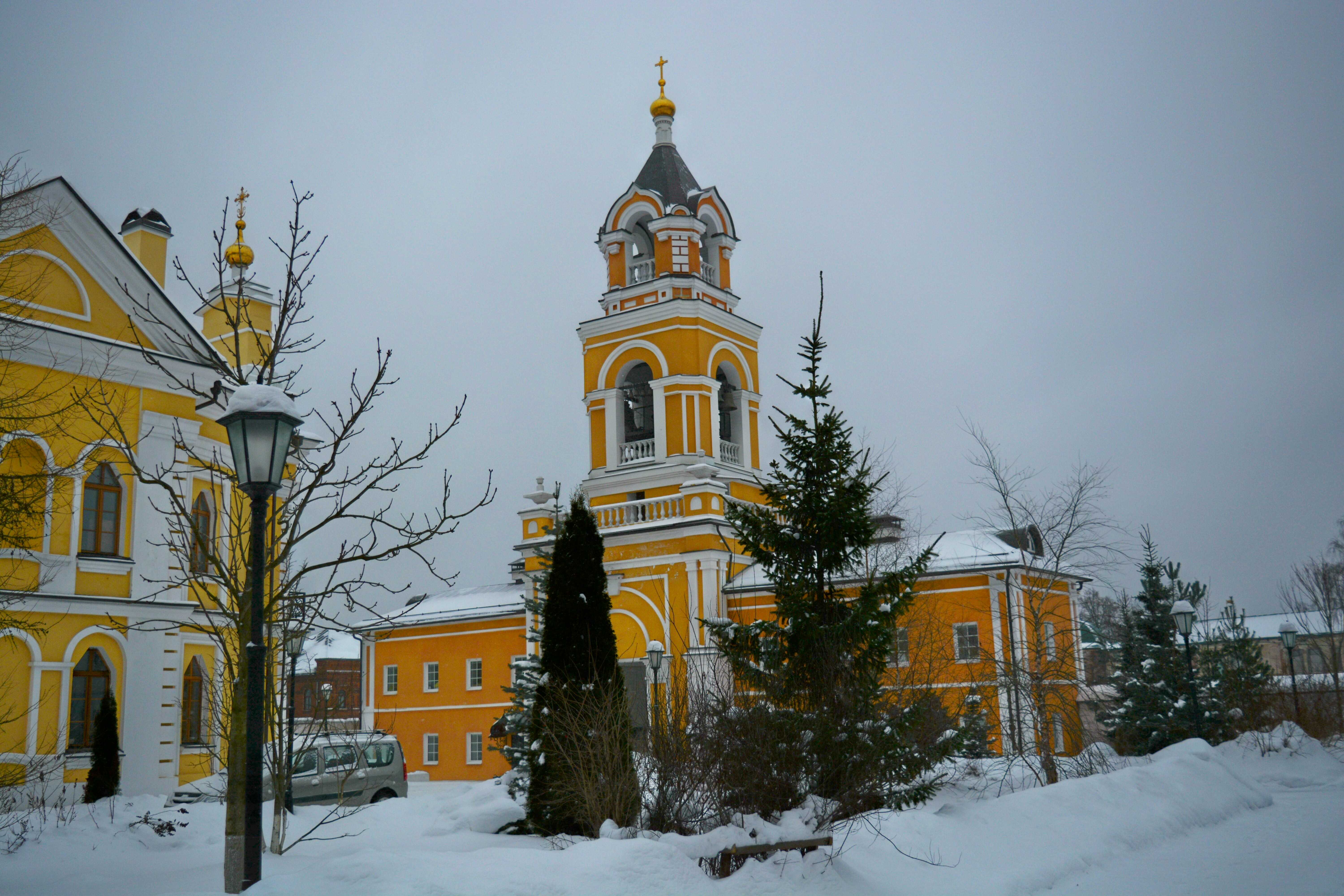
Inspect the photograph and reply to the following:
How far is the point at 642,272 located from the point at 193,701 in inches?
711

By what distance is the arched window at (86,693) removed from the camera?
1841cm

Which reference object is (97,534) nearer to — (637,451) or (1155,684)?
(637,451)

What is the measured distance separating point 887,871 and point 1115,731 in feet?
58.3

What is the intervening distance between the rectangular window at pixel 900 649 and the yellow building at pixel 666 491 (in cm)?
58

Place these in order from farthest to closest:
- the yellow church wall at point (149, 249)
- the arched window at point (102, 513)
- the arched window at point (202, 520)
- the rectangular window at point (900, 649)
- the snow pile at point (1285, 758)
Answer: the yellow church wall at point (149, 249), the snow pile at point (1285, 758), the arched window at point (102, 513), the arched window at point (202, 520), the rectangular window at point (900, 649)

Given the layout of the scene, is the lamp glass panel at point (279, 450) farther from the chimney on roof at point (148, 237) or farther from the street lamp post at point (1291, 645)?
the street lamp post at point (1291, 645)

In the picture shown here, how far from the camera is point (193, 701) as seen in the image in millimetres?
21281

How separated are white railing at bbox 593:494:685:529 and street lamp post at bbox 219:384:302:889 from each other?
872 inches

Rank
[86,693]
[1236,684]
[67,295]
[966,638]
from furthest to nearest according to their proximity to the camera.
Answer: [966,638]
[1236,684]
[67,295]
[86,693]

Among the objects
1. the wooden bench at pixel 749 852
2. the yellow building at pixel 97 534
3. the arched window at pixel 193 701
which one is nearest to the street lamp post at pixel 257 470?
the wooden bench at pixel 749 852

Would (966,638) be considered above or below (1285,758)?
above

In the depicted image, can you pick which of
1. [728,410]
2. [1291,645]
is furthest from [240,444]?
[1291,645]

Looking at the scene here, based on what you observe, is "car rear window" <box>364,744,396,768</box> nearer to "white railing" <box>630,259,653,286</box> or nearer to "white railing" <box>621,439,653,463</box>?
"white railing" <box>621,439,653,463</box>

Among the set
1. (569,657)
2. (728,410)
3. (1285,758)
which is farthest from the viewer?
(728,410)
